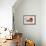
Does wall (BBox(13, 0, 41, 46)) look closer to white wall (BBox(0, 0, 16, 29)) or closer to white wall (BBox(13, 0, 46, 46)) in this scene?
white wall (BBox(13, 0, 46, 46))

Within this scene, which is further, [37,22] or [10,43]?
[37,22]

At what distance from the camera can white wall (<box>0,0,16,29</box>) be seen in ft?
14.3

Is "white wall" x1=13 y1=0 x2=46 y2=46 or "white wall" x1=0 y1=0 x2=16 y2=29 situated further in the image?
"white wall" x1=13 y1=0 x2=46 y2=46

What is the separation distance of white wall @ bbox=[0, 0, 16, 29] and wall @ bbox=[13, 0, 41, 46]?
1105mm

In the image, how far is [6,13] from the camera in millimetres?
4387

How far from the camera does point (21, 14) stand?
218 inches

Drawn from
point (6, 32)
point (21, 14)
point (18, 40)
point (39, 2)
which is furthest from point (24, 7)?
point (18, 40)

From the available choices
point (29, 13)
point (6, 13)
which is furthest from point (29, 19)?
point (6, 13)

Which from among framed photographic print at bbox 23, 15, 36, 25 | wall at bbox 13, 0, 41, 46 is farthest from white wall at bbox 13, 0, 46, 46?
framed photographic print at bbox 23, 15, 36, 25

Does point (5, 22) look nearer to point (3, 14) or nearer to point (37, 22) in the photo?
point (3, 14)

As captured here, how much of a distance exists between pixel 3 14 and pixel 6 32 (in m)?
0.66

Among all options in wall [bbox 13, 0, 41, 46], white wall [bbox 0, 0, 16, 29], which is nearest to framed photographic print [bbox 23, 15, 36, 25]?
wall [bbox 13, 0, 41, 46]

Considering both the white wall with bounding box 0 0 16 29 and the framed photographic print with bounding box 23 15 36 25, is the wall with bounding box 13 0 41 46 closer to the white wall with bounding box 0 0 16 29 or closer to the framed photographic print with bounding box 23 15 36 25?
the framed photographic print with bounding box 23 15 36 25

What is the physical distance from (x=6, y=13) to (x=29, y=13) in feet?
4.71
